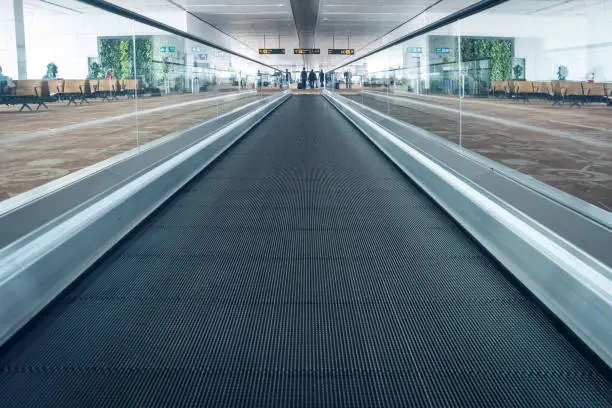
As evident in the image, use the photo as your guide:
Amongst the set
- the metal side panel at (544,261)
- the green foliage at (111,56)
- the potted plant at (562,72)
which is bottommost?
the metal side panel at (544,261)

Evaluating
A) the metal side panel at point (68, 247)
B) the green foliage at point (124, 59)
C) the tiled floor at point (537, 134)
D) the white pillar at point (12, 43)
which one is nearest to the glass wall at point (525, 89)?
the tiled floor at point (537, 134)

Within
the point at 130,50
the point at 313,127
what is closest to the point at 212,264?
the point at 130,50

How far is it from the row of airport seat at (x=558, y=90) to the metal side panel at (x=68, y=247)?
3945 millimetres

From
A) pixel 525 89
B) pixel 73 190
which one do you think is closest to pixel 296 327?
pixel 73 190

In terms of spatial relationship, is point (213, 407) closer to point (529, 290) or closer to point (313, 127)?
point (529, 290)

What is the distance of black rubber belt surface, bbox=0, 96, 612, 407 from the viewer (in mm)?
2164

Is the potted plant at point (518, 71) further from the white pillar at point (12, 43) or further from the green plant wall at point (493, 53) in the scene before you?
the white pillar at point (12, 43)

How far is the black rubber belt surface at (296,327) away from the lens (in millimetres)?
2164

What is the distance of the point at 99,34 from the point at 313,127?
19.0 ft

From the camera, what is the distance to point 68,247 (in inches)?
138

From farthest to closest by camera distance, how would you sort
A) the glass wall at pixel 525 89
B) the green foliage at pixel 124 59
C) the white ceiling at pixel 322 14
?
the white ceiling at pixel 322 14 → the green foliage at pixel 124 59 → the glass wall at pixel 525 89

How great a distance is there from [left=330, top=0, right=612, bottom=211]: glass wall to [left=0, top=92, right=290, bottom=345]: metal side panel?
11.2 feet

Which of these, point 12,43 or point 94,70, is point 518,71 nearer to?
point 94,70

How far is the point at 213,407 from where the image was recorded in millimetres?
2035
